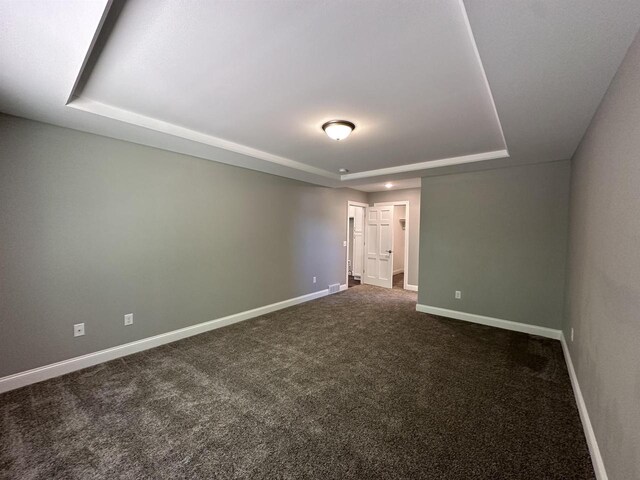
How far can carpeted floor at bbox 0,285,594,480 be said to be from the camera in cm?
169

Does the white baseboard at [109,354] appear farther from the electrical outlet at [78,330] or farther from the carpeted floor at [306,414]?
the electrical outlet at [78,330]

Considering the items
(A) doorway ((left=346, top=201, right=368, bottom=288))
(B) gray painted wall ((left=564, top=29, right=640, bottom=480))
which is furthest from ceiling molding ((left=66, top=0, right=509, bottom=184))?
(A) doorway ((left=346, top=201, right=368, bottom=288))

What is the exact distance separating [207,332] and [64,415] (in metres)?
1.79

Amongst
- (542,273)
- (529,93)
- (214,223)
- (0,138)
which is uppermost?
(529,93)

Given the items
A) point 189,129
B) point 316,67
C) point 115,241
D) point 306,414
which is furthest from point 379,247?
point 316,67

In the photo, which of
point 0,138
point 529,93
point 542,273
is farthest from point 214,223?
point 542,273

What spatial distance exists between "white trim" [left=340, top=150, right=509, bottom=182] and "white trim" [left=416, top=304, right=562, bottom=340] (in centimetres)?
236

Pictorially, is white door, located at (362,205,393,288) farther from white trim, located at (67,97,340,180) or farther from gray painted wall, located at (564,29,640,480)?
gray painted wall, located at (564,29,640,480)

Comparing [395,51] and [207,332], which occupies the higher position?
[395,51]

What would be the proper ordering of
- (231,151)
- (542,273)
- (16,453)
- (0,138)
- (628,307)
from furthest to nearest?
(542,273)
(231,151)
(0,138)
(16,453)
(628,307)

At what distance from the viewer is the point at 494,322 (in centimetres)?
Answer: 421

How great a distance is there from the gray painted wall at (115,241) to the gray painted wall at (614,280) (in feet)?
13.0

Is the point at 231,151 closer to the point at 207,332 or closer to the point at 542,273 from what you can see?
the point at 207,332

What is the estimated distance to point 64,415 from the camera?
6.98 feet
